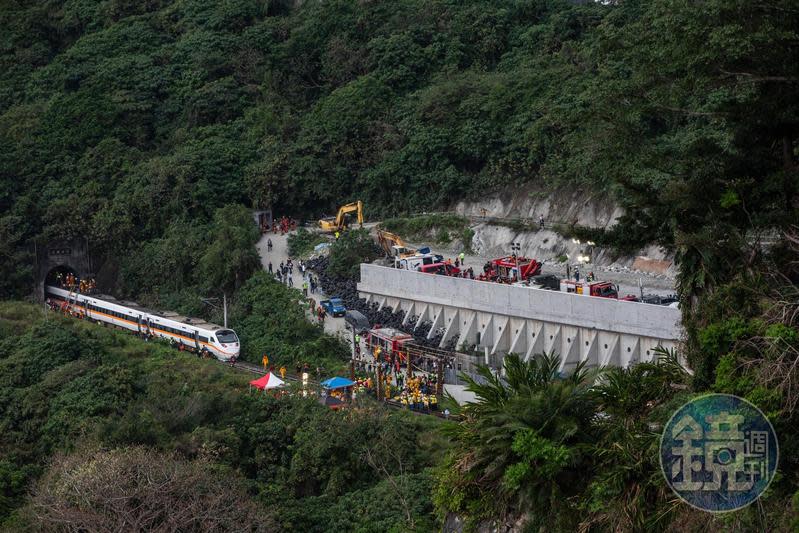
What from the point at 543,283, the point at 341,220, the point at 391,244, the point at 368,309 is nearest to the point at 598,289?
the point at 543,283

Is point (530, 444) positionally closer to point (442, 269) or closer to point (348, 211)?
point (442, 269)

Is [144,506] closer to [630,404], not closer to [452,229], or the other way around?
[630,404]

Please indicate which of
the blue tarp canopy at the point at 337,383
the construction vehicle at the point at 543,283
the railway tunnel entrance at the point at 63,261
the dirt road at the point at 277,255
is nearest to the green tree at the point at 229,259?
the dirt road at the point at 277,255

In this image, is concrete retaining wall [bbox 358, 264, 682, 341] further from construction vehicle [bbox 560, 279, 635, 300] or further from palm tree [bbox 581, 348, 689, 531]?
palm tree [bbox 581, 348, 689, 531]

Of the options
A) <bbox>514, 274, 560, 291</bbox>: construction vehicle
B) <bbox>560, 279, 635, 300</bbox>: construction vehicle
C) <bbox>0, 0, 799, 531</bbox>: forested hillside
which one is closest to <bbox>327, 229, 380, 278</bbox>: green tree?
<bbox>0, 0, 799, 531</bbox>: forested hillside

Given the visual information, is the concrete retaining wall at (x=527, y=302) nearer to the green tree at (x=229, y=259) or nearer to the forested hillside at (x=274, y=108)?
the forested hillside at (x=274, y=108)

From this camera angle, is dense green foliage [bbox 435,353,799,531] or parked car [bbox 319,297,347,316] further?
parked car [bbox 319,297,347,316]

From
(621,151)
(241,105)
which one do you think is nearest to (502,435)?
(621,151)
